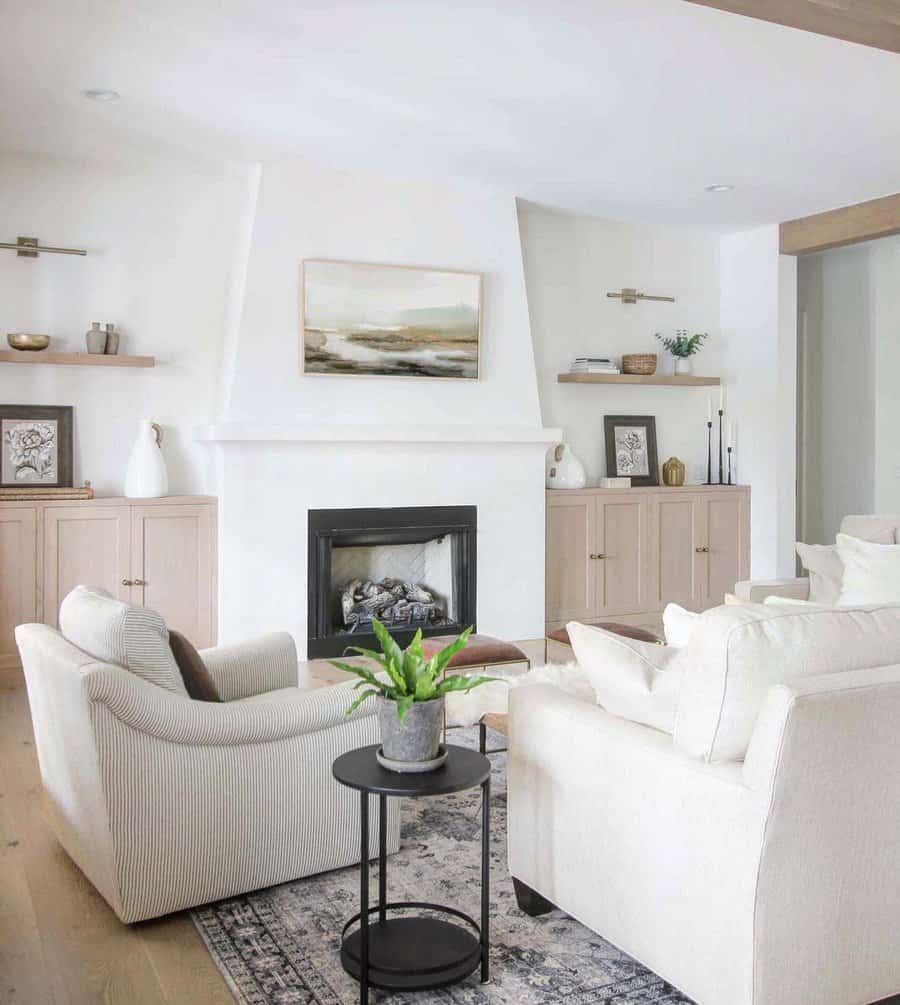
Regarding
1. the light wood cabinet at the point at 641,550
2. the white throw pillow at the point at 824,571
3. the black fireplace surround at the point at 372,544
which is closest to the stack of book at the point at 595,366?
the light wood cabinet at the point at 641,550

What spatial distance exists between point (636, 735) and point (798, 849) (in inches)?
16.5

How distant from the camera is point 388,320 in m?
6.03

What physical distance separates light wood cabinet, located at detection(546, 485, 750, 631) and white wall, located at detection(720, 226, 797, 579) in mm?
164

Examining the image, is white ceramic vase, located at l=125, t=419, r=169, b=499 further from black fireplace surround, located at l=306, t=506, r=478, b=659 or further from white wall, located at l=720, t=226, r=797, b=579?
white wall, located at l=720, t=226, r=797, b=579

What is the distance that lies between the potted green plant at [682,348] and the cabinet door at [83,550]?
3832 mm

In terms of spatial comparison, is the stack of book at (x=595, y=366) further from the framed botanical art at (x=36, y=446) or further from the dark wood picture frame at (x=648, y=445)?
the framed botanical art at (x=36, y=446)

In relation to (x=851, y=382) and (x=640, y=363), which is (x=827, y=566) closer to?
(x=640, y=363)

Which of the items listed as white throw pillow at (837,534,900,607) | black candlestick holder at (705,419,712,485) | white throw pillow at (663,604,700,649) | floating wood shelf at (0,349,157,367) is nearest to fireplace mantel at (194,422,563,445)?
floating wood shelf at (0,349,157,367)

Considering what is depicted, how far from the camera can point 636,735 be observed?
2268 millimetres

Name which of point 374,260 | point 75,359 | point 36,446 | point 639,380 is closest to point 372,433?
point 374,260

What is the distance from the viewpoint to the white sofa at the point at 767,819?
1.94 m

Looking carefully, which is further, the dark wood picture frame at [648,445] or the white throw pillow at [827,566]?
the dark wood picture frame at [648,445]

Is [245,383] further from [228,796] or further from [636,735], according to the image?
[636,735]

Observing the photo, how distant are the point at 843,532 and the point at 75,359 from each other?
388 cm
